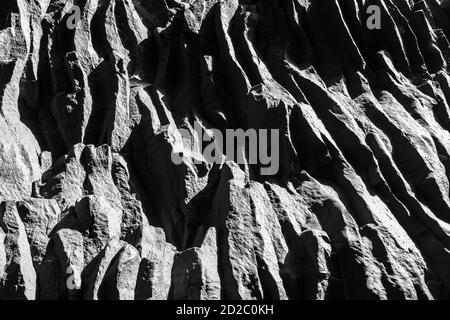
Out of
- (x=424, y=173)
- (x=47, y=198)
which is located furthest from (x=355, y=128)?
(x=47, y=198)

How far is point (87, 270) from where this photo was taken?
14.3 m

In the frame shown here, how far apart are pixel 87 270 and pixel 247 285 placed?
108 inches

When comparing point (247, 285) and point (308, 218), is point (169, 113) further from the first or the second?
point (247, 285)

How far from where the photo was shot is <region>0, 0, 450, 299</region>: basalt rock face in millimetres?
14398

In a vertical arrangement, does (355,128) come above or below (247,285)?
above

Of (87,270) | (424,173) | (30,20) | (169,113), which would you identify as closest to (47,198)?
(87,270)

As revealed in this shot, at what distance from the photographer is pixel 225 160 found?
17.0 metres

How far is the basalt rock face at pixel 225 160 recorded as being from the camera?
47.2ft

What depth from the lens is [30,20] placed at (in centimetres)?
2033

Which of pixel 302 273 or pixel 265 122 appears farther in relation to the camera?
pixel 265 122
